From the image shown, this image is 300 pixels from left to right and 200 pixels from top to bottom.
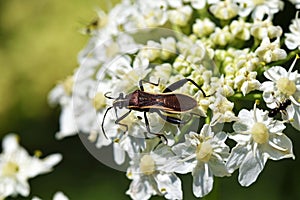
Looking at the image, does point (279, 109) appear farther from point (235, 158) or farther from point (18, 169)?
point (18, 169)

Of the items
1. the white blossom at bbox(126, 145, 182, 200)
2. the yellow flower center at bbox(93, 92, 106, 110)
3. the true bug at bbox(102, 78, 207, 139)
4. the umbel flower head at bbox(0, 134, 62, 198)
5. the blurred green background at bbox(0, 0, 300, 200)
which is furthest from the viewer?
the blurred green background at bbox(0, 0, 300, 200)

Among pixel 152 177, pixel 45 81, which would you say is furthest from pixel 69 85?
pixel 45 81

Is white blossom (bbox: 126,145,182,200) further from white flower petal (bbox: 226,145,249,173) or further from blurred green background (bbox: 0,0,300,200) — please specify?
blurred green background (bbox: 0,0,300,200)

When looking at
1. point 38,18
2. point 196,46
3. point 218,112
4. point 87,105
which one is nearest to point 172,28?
point 196,46

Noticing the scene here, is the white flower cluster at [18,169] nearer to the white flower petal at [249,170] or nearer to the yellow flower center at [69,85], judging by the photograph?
the yellow flower center at [69,85]

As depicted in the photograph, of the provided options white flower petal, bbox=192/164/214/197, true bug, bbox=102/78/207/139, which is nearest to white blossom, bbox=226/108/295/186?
white flower petal, bbox=192/164/214/197

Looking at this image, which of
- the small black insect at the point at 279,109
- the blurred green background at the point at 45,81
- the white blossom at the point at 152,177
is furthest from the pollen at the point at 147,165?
the blurred green background at the point at 45,81

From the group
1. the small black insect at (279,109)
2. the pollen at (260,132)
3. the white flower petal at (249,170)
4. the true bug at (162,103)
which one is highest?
the true bug at (162,103)

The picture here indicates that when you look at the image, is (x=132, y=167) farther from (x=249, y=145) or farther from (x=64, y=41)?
(x=64, y=41)
